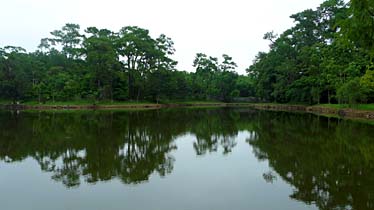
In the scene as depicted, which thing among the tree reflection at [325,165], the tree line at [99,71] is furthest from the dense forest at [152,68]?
the tree reflection at [325,165]

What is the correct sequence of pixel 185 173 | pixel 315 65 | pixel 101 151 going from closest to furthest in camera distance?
pixel 185 173 < pixel 101 151 < pixel 315 65

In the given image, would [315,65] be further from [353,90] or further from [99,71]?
[99,71]

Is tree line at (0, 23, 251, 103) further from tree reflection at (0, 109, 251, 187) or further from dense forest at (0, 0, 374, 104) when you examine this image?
tree reflection at (0, 109, 251, 187)

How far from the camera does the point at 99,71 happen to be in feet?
156

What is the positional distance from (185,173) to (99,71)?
133ft

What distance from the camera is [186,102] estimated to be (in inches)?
2527

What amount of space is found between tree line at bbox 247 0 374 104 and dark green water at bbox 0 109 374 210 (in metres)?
16.1

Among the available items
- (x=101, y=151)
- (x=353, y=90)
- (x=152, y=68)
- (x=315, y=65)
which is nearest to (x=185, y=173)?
(x=101, y=151)

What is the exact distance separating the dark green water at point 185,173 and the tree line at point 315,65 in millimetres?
16106

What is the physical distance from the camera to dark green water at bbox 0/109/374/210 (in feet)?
22.3

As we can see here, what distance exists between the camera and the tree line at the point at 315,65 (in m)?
32.7

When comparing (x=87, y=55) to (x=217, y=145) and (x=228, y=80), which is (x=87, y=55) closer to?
(x=228, y=80)

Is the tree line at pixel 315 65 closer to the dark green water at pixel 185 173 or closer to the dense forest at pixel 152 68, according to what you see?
the dense forest at pixel 152 68

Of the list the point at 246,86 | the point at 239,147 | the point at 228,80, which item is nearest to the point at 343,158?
the point at 239,147
